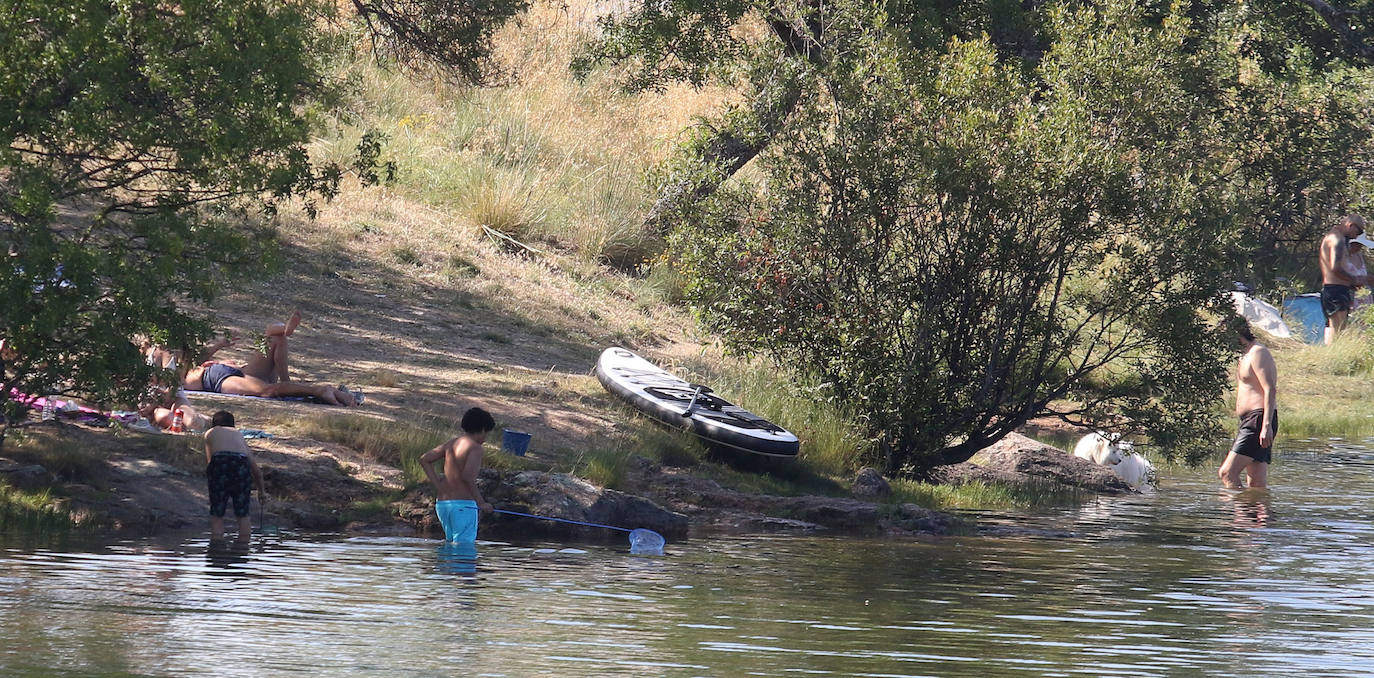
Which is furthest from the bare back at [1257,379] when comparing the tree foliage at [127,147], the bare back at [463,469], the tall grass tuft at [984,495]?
the tree foliage at [127,147]

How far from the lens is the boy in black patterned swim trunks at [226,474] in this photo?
12047 millimetres

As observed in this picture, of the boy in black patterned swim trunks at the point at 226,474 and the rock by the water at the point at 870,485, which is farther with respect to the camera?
the rock by the water at the point at 870,485

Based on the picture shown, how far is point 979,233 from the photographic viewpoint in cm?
1534

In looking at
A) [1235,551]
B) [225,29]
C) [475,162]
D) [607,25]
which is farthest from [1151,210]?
[475,162]

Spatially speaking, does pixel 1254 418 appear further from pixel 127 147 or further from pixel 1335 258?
pixel 127 147

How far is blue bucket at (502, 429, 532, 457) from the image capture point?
48.2 feet

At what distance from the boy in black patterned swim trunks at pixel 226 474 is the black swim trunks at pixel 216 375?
390 centimetres

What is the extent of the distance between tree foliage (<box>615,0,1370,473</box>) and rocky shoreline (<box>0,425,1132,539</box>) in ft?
4.45

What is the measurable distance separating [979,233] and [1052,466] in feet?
13.0

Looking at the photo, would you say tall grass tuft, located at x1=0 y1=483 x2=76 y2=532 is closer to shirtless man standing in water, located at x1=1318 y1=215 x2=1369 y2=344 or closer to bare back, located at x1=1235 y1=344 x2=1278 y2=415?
bare back, located at x1=1235 y1=344 x2=1278 y2=415

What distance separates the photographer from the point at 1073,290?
16.6 metres

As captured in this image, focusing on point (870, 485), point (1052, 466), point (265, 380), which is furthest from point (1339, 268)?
point (265, 380)

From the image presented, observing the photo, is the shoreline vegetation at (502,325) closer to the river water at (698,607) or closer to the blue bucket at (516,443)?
the blue bucket at (516,443)

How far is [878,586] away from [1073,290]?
620 centimetres
